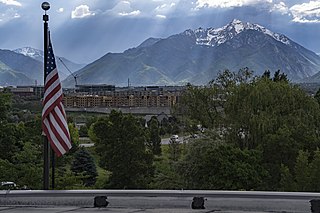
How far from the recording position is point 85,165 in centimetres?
4241

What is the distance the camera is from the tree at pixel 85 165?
41469 millimetres

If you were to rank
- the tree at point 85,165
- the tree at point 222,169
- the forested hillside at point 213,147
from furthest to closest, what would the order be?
1. the tree at point 85,165
2. the tree at point 222,169
3. the forested hillside at point 213,147

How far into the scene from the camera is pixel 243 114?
132 feet

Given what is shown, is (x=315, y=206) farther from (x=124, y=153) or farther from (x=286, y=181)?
(x=124, y=153)

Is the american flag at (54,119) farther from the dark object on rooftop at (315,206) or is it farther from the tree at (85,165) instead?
the tree at (85,165)

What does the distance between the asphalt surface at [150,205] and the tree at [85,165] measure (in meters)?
32.6

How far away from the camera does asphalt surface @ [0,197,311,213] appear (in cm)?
752

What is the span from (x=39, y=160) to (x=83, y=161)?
13239 mm

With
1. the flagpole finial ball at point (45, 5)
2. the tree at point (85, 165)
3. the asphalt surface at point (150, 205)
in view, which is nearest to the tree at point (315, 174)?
the tree at point (85, 165)

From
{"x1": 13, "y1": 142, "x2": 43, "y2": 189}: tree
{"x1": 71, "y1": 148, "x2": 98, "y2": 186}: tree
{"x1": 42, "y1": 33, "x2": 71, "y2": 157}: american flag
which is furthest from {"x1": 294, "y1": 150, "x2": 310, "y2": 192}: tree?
{"x1": 42, "y1": 33, "x2": 71, "y2": 157}: american flag

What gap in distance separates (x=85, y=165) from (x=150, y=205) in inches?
1377

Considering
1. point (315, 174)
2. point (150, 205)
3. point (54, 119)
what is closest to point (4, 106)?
point (315, 174)

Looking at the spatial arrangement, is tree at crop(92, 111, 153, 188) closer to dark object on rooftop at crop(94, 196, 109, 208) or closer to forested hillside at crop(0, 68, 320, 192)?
forested hillside at crop(0, 68, 320, 192)

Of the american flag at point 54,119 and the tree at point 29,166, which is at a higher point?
the american flag at point 54,119
